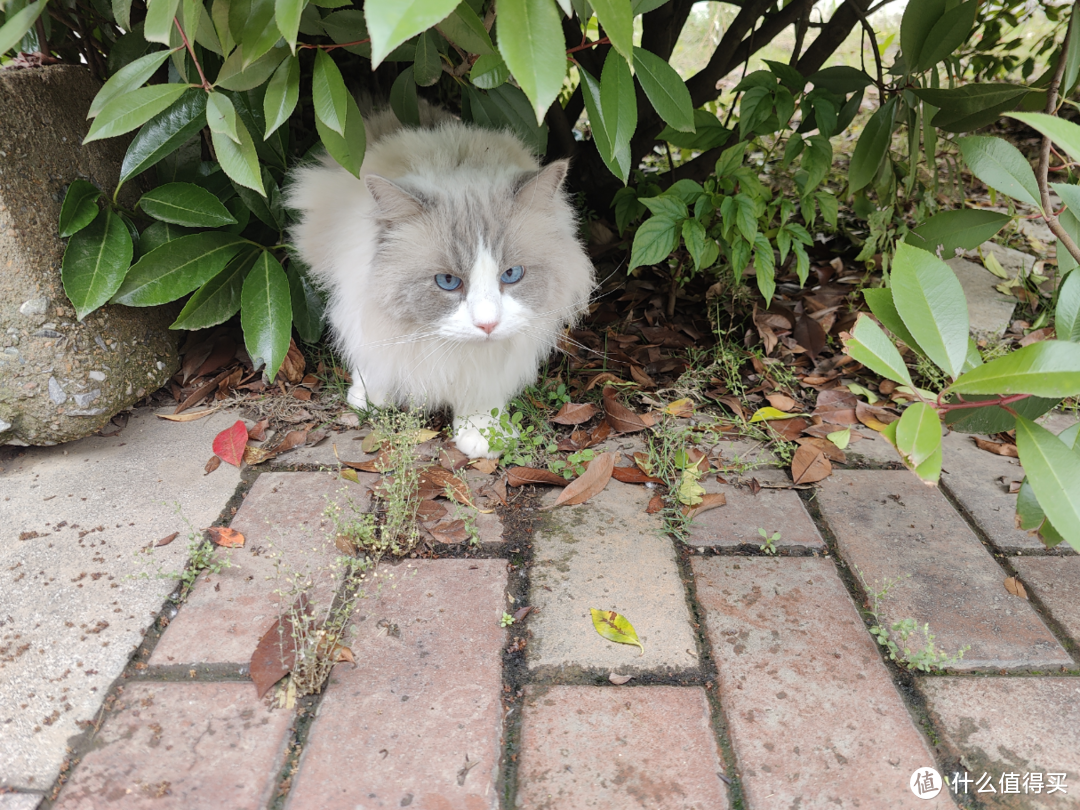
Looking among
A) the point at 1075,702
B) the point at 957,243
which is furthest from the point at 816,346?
the point at 1075,702

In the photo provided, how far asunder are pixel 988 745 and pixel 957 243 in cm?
101

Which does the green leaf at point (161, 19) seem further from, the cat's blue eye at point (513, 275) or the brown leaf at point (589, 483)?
the brown leaf at point (589, 483)

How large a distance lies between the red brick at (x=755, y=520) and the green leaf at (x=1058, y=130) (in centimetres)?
106

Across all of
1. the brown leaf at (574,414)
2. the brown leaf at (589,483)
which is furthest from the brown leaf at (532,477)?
the brown leaf at (574,414)

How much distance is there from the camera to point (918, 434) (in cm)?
101

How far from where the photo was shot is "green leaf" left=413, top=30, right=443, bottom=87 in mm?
1739

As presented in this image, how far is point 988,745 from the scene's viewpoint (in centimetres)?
135

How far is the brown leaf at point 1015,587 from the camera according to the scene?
167cm

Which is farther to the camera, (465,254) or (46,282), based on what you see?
(46,282)

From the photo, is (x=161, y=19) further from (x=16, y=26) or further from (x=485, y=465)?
(x=485, y=465)

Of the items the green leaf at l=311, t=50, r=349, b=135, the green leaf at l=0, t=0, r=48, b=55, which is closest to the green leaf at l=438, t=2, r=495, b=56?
the green leaf at l=311, t=50, r=349, b=135

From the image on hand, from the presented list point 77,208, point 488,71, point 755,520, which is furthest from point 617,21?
point 77,208

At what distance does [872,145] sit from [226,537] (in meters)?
2.14

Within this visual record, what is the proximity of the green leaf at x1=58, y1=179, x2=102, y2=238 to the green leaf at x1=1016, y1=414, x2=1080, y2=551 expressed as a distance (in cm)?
216
